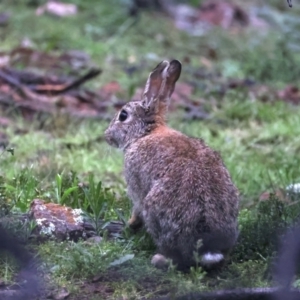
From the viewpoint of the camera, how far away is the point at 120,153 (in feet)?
24.0

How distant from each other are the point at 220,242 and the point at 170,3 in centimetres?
1011

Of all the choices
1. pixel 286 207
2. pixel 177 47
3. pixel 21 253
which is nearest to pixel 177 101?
pixel 177 47

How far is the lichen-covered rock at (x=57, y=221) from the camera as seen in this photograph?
4.69 meters

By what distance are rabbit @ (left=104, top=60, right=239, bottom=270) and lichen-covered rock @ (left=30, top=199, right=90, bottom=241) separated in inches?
11.8

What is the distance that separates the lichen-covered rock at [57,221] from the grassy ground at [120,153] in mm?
98

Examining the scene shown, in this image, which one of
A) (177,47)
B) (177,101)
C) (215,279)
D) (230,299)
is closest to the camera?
(230,299)

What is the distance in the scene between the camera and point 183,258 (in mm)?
4309

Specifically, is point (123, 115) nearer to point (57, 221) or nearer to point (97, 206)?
point (97, 206)

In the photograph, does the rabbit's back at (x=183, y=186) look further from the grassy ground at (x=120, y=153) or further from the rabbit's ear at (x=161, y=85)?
the rabbit's ear at (x=161, y=85)

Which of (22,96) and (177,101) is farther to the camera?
(177,101)

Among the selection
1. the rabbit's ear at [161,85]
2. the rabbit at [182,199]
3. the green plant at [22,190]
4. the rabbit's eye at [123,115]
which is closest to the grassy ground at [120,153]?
the green plant at [22,190]

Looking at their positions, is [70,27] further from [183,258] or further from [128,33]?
[183,258]

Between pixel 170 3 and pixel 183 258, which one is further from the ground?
pixel 183 258

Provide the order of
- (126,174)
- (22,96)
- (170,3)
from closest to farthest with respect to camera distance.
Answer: (126,174), (22,96), (170,3)
